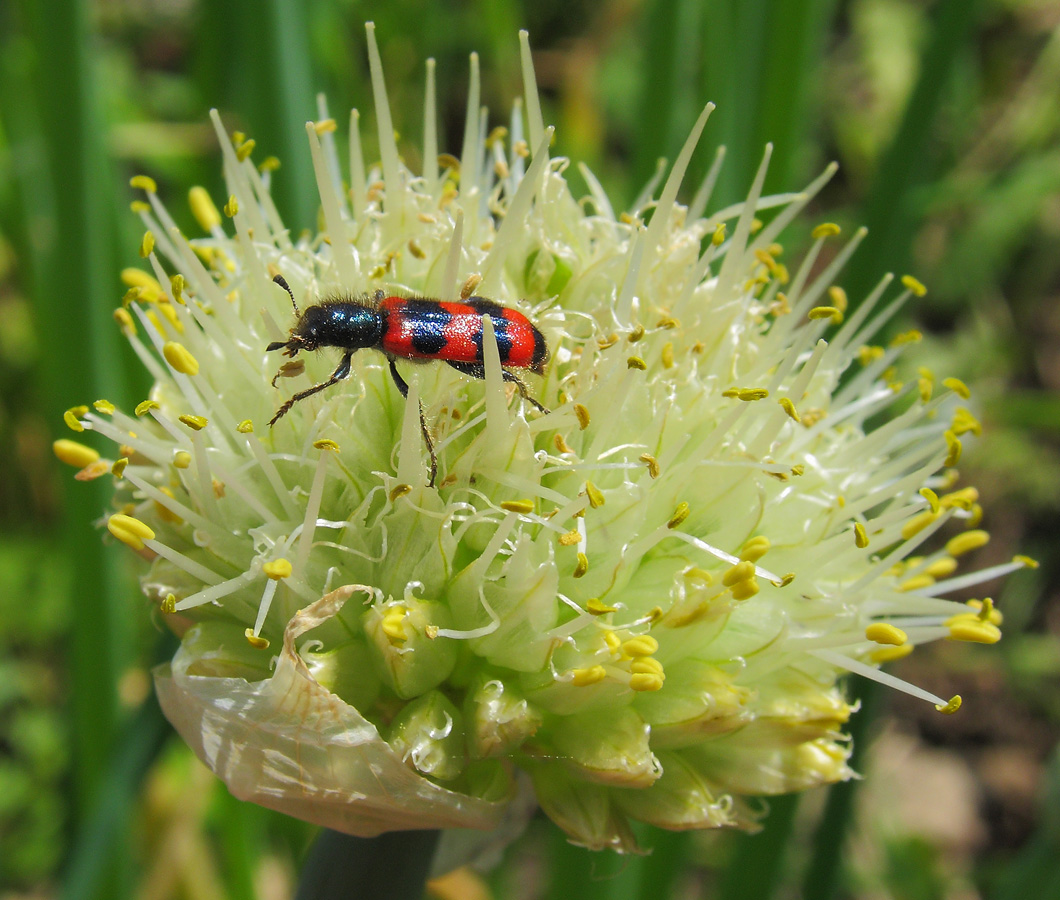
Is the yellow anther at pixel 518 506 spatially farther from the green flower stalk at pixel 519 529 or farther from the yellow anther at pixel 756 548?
the yellow anther at pixel 756 548

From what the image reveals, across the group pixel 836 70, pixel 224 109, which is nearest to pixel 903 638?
pixel 224 109

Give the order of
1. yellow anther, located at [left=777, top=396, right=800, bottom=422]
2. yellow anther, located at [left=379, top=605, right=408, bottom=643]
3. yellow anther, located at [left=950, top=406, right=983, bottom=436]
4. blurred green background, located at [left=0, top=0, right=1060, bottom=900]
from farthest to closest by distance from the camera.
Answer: blurred green background, located at [left=0, top=0, right=1060, bottom=900]
yellow anther, located at [left=950, top=406, right=983, bottom=436]
yellow anther, located at [left=777, top=396, right=800, bottom=422]
yellow anther, located at [left=379, top=605, right=408, bottom=643]

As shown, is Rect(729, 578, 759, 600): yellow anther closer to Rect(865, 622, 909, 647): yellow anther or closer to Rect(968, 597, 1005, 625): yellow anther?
Rect(865, 622, 909, 647): yellow anther

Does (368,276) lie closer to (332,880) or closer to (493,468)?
(493,468)

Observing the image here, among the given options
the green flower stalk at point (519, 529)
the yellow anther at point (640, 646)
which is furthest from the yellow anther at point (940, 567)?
the yellow anther at point (640, 646)

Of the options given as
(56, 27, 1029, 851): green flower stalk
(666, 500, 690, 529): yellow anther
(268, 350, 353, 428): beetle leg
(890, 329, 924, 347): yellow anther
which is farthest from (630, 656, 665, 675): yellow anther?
(890, 329, 924, 347): yellow anther

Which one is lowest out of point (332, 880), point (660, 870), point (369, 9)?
point (660, 870)
